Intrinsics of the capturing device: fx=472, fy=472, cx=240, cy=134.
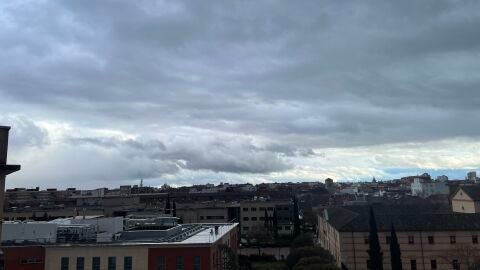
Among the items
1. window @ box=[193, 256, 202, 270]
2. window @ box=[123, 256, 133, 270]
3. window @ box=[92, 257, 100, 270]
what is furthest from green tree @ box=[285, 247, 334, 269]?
window @ box=[92, 257, 100, 270]

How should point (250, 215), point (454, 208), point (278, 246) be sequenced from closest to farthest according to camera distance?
point (278, 246) < point (454, 208) < point (250, 215)

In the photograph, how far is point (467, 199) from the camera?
85125 millimetres

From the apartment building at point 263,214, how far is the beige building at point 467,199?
34424 millimetres

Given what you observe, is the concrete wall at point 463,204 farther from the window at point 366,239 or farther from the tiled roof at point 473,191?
the window at point 366,239

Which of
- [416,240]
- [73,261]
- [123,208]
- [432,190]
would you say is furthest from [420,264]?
[432,190]

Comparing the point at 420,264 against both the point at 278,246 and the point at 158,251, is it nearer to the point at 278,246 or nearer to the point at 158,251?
→ the point at 278,246

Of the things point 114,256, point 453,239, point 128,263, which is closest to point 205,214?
point 453,239

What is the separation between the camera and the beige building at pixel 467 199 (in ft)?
270

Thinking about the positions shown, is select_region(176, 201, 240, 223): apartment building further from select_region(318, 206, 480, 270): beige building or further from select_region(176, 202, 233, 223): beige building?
select_region(318, 206, 480, 270): beige building

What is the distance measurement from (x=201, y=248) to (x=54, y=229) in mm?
15793

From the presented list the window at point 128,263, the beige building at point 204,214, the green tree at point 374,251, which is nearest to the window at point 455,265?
the green tree at point 374,251

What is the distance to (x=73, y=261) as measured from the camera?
4338 centimetres

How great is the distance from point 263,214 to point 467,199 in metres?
42.1

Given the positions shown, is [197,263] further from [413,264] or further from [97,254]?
[413,264]
